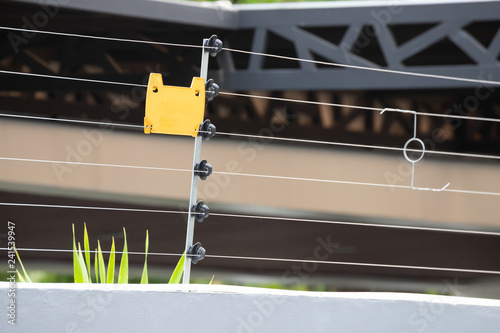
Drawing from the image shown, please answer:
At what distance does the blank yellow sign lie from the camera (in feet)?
4.73

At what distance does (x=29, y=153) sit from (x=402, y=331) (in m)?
4.43

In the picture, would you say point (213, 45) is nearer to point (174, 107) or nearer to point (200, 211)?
point (174, 107)

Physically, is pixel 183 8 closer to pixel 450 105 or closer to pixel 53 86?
pixel 53 86

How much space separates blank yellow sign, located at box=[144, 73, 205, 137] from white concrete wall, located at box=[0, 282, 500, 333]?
397mm

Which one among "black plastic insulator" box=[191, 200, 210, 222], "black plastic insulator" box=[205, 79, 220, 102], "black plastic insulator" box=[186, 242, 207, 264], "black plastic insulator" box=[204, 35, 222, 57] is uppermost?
"black plastic insulator" box=[204, 35, 222, 57]

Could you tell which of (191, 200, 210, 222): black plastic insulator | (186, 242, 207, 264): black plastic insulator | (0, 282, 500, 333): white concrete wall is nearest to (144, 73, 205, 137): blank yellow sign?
(191, 200, 210, 222): black plastic insulator

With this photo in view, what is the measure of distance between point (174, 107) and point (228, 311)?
52 cm

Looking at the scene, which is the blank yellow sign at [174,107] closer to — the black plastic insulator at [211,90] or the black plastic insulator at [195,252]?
the black plastic insulator at [211,90]

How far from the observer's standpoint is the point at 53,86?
505 cm

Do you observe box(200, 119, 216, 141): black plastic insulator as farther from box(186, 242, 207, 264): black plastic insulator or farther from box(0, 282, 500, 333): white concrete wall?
box(0, 282, 500, 333): white concrete wall

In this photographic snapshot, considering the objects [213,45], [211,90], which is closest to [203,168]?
[211,90]

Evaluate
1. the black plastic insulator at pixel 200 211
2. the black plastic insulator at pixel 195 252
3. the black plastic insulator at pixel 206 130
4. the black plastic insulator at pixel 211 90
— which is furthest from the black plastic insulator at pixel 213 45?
the black plastic insulator at pixel 195 252

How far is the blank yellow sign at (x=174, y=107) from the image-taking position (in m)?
1.44

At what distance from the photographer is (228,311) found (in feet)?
4.79
